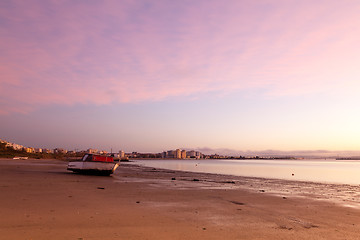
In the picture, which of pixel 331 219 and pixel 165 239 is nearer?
pixel 165 239

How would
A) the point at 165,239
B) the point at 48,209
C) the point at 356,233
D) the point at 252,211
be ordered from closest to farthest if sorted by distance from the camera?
the point at 165,239, the point at 356,233, the point at 48,209, the point at 252,211

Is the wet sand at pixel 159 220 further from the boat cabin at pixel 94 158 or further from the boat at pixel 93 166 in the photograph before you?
the boat cabin at pixel 94 158

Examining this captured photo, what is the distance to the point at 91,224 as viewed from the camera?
8258 mm

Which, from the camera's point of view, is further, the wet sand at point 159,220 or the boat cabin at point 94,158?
the boat cabin at point 94,158

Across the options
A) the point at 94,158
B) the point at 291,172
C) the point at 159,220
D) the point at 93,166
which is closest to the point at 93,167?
the point at 93,166

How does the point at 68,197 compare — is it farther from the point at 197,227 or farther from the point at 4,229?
the point at 197,227

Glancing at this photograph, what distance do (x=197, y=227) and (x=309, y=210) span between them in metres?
6.85

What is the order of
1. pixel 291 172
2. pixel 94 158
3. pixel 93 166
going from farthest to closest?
pixel 291 172, pixel 94 158, pixel 93 166

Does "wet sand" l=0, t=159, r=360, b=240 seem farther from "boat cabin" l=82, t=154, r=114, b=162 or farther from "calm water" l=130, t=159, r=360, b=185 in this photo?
"calm water" l=130, t=159, r=360, b=185

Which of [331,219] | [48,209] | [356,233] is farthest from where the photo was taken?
[331,219]

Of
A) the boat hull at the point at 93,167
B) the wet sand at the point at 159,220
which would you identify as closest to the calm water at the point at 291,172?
the boat hull at the point at 93,167

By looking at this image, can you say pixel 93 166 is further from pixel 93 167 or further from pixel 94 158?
pixel 94 158

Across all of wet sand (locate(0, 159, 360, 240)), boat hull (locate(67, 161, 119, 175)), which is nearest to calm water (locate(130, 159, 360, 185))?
boat hull (locate(67, 161, 119, 175))

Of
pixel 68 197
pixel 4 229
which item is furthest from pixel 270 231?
pixel 68 197
